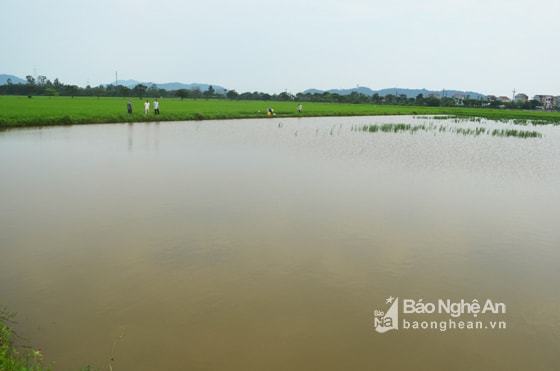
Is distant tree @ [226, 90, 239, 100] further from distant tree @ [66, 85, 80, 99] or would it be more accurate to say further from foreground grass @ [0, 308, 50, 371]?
foreground grass @ [0, 308, 50, 371]

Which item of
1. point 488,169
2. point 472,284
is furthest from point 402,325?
point 488,169

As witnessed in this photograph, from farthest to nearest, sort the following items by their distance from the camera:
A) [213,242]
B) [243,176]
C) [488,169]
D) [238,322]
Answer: [488,169] → [243,176] → [213,242] → [238,322]

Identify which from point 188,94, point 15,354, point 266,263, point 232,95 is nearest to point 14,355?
point 15,354

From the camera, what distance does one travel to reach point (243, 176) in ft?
35.5

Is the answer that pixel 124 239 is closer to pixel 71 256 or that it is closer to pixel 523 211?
pixel 71 256

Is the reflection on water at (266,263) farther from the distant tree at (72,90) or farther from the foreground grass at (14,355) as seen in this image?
the distant tree at (72,90)

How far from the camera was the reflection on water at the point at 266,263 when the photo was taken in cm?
372

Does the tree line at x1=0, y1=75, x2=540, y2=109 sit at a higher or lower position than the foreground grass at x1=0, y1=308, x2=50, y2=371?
higher

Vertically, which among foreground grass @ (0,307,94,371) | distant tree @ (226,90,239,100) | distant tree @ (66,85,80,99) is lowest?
foreground grass @ (0,307,94,371)

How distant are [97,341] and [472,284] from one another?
448 centimetres

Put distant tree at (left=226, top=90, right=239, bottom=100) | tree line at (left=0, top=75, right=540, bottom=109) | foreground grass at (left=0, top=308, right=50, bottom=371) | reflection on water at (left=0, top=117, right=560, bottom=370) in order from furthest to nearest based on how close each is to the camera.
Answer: distant tree at (left=226, top=90, right=239, bottom=100) < tree line at (left=0, top=75, right=540, bottom=109) < reflection on water at (left=0, top=117, right=560, bottom=370) < foreground grass at (left=0, top=308, right=50, bottom=371)

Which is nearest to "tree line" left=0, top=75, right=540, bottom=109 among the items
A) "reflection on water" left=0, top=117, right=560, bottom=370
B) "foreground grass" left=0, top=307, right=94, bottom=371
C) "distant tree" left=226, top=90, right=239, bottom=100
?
"distant tree" left=226, top=90, right=239, bottom=100

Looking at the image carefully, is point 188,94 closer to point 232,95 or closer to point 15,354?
point 232,95

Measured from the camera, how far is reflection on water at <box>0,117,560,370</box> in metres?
3.72
